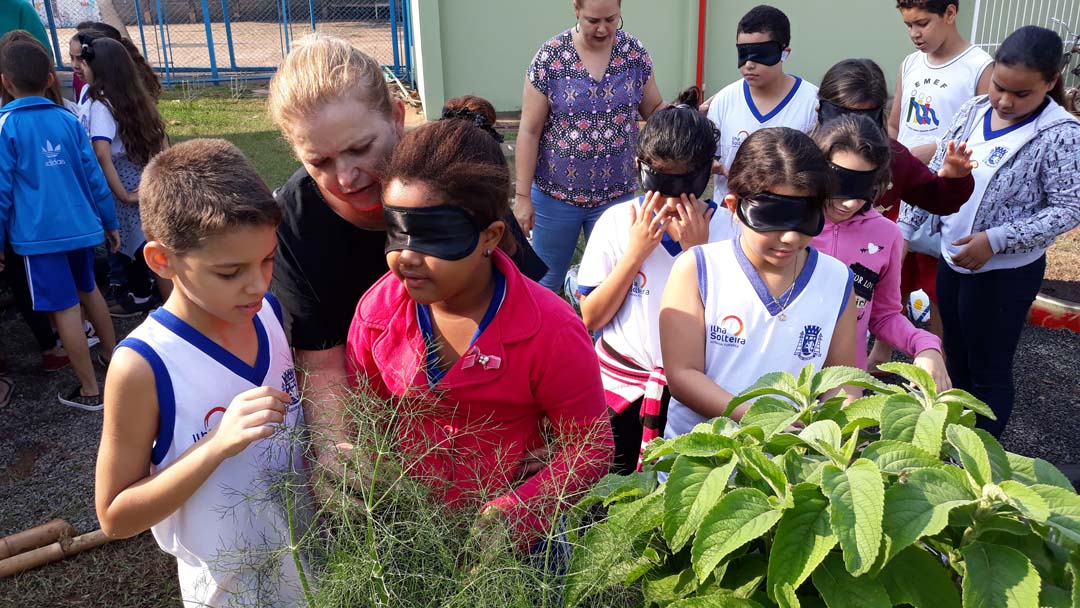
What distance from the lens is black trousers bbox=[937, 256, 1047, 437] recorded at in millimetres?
3842

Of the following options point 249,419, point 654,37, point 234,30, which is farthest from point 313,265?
point 234,30

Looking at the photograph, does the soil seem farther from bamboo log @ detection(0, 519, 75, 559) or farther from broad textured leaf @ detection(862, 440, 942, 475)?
bamboo log @ detection(0, 519, 75, 559)

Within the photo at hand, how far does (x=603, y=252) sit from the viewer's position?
298cm

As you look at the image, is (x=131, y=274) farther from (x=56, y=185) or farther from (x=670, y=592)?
(x=670, y=592)

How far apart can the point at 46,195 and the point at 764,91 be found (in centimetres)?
412

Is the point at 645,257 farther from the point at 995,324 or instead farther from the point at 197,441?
the point at 995,324

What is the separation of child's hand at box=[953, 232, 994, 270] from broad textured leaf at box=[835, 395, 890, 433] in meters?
2.82

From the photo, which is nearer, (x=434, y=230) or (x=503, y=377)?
(x=434, y=230)

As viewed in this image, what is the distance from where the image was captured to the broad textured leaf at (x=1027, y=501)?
102cm

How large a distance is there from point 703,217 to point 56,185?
3879 millimetres

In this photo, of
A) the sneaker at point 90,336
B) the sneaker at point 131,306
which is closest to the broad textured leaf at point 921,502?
the sneaker at point 90,336

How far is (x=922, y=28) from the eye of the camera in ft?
15.7

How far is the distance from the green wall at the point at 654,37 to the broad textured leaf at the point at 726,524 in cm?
1117

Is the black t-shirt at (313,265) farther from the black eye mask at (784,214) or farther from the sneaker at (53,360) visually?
the sneaker at (53,360)
